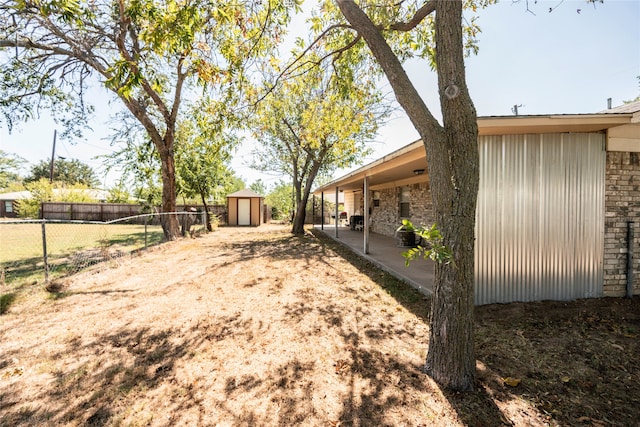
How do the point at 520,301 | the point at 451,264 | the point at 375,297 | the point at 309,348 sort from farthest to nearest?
the point at 375,297, the point at 520,301, the point at 309,348, the point at 451,264

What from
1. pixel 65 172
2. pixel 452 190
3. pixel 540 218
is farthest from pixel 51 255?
pixel 65 172

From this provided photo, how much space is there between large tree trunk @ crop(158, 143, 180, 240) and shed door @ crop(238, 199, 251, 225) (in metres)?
10.0

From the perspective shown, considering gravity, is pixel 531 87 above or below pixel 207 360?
above

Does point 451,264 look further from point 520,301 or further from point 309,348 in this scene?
point 520,301

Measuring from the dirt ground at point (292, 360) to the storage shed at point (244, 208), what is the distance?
53.7 feet

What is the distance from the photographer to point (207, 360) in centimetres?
295

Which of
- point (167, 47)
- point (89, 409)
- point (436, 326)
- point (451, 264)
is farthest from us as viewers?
point (167, 47)

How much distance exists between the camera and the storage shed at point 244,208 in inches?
850

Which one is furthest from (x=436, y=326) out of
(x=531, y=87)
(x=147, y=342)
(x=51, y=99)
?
(x=51, y=99)

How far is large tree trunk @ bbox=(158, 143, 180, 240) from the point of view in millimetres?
10555

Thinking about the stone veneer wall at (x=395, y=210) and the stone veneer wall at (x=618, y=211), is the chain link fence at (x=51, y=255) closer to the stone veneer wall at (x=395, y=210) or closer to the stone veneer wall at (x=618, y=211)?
the stone veneer wall at (x=395, y=210)

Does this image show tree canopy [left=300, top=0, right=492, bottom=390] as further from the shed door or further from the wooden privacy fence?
the shed door

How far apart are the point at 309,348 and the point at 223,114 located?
3849mm

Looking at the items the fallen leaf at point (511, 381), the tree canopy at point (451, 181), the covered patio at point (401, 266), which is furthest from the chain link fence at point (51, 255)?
the covered patio at point (401, 266)
